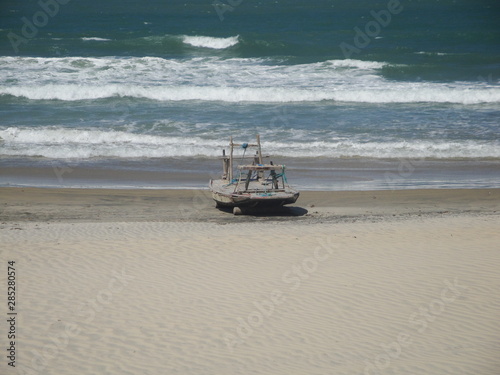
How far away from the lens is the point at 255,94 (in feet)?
81.6

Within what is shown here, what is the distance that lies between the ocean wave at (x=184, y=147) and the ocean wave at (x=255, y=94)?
578cm

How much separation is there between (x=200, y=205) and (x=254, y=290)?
5.31m

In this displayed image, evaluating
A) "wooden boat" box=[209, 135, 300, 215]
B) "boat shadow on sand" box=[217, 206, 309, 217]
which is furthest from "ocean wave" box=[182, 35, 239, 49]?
"boat shadow on sand" box=[217, 206, 309, 217]

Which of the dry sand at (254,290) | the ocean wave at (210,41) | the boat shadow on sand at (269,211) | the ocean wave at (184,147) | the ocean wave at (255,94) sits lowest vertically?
the dry sand at (254,290)

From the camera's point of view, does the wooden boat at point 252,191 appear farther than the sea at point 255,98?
No

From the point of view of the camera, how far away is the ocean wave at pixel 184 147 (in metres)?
18.0

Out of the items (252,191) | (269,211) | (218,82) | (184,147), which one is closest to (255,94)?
(218,82)

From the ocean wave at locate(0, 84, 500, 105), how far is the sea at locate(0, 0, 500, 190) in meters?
0.07

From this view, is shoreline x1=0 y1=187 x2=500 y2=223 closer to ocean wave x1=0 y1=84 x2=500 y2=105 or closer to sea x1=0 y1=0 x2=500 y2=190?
sea x1=0 y1=0 x2=500 y2=190

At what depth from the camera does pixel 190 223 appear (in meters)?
12.2

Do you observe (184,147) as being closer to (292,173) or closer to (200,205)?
(292,173)

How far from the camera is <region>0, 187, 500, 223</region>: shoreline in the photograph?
501 inches

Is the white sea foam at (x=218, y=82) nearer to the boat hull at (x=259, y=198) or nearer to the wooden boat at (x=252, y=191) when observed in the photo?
the wooden boat at (x=252, y=191)

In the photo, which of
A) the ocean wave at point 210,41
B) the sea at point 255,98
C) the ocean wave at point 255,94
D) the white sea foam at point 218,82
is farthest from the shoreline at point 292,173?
the ocean wave at point 210,41
